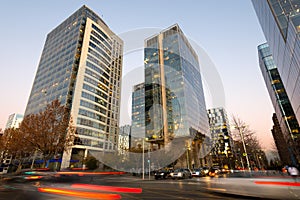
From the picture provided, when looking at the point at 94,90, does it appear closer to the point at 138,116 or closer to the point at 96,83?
the point at 96,83

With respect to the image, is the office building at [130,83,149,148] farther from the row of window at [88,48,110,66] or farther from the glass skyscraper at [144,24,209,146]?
the row of window at [88,48,110,66]

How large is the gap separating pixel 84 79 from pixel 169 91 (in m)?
34.8

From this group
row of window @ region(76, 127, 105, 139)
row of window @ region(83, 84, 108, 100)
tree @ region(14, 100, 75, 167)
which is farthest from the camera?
row of window @ region(83, 84, 108, 100)

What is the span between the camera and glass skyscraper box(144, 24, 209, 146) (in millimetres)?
66250

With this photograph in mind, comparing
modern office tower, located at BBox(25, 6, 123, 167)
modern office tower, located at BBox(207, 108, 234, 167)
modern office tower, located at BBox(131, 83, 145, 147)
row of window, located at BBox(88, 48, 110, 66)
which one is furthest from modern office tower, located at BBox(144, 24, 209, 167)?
modern office tower, located at BBox(207, 108, 234, 167)

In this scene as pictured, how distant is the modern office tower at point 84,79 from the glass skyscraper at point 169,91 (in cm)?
1550

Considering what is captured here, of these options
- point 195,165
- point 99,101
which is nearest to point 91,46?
point 99,101

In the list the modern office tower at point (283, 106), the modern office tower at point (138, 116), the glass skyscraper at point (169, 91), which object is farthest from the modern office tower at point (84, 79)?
the modern office tower at point (283, 106)

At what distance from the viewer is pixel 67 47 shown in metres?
70.8

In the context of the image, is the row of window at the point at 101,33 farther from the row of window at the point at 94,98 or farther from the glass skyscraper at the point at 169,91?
the row of window at the point at 94,98

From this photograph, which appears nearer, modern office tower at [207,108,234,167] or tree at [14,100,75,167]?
tree at [14,100,75,167]

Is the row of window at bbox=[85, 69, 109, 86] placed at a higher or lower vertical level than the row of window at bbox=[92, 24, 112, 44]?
lower

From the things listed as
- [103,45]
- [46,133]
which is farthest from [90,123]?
[103,45]

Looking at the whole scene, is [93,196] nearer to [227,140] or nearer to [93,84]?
[93,84]
